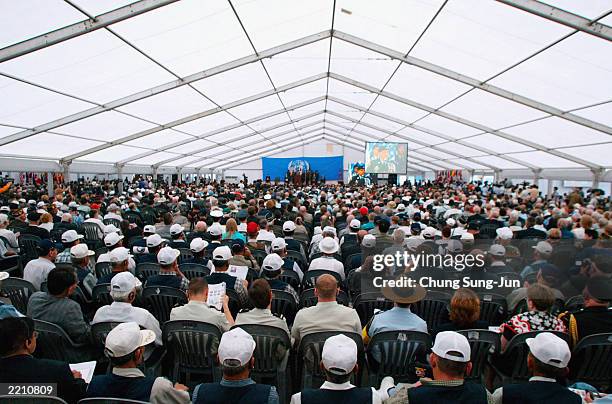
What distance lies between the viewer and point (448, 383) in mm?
2455

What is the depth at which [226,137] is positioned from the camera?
27781 millimetres

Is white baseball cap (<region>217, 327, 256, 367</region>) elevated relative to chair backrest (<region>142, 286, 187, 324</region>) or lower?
elevated

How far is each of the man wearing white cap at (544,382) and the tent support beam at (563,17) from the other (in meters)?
8.32

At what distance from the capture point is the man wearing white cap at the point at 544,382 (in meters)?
2.49

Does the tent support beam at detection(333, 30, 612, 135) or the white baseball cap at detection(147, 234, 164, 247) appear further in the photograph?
the tent support beam at detection(333, 30, 612, 135)

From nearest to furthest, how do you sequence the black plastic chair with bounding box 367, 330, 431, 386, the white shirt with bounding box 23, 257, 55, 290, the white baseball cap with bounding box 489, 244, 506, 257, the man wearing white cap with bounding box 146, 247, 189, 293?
the black plastic chair with bounding box 367, 330, 431, 386 → the man wearing white cap with bounding box 146, 247, 189, 293 → the white shirt with bounding box 23, 257, 55, 290 → the white baseball cap with bounding box 489, 244, 506, 257

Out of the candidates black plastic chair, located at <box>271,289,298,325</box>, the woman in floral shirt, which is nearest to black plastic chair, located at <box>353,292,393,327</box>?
black plastic chair, located at <box>271,289,298,325</box>

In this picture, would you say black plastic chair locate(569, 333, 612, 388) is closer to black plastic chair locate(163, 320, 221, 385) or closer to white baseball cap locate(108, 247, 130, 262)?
black plastic chair locate(163, 320, 221, 385)

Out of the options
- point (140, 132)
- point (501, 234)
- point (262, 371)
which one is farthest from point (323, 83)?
point (262, 371)

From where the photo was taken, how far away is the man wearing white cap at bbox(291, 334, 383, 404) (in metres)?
2.39

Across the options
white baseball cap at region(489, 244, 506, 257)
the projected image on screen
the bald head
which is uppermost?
the projected image on screen

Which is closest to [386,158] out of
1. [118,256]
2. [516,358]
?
[118,256]

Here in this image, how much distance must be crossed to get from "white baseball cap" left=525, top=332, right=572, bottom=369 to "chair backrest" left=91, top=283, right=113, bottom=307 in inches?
180

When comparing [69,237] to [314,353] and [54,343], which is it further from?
[314,353]
